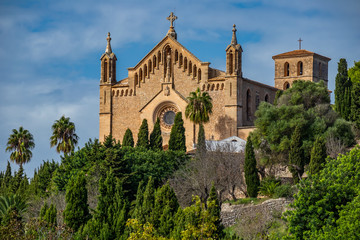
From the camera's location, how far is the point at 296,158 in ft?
148

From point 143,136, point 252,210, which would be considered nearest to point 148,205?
point 252,210

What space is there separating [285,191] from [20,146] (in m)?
34.0

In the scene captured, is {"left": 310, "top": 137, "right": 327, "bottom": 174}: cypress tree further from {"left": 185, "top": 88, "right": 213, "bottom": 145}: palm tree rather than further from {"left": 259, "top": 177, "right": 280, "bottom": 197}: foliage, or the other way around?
{"left": 185, "top": 88, "right": 213, "bottom": 145}: palm tree

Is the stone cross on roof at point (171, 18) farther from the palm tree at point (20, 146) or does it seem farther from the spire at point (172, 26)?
the palm tree at point (20, 146)

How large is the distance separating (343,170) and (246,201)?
1466cm

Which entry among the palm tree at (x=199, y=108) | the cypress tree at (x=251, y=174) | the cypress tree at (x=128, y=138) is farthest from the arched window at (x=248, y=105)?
the cypress tree at (x=251, y=174)

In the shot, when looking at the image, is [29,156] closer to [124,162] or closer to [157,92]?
[157,92]

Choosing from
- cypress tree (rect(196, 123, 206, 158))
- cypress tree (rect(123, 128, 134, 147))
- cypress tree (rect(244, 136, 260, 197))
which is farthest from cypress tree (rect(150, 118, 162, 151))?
cypress tree (rect(244, 136, 260, 197))

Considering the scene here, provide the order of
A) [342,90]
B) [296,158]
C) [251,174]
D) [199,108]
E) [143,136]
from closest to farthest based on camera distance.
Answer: [296,158] → [251,174] → [342,90] → [143,136] → [199,108]

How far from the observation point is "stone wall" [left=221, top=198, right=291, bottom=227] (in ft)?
136

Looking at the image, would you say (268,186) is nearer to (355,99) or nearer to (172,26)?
(355,99)

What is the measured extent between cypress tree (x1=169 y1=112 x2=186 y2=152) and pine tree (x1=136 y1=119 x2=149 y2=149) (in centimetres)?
248

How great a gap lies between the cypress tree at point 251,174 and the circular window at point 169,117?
17.3m

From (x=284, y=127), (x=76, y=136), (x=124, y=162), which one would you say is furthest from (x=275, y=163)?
(x=76, y=136)
